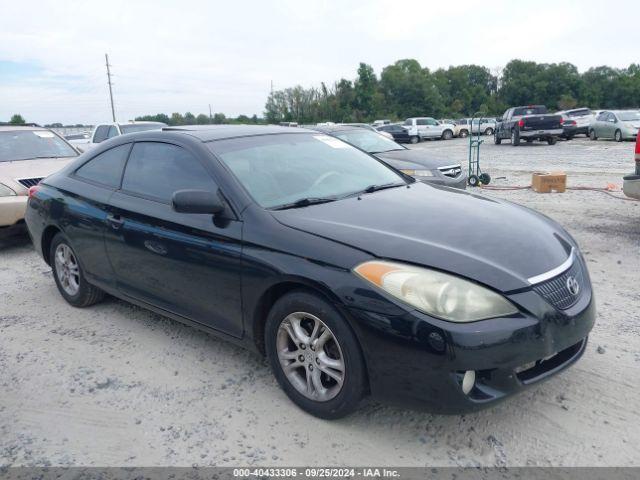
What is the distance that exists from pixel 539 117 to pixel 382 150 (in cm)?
1776

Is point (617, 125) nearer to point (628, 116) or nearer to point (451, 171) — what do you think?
point (628, 116)

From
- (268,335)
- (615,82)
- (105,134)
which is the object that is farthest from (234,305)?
→ (615,82)

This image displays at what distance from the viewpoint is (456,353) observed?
2.42 m

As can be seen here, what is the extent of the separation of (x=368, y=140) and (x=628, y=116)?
19.8 m

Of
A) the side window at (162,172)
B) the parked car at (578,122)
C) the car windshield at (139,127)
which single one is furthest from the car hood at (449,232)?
the parked car at (578,122)

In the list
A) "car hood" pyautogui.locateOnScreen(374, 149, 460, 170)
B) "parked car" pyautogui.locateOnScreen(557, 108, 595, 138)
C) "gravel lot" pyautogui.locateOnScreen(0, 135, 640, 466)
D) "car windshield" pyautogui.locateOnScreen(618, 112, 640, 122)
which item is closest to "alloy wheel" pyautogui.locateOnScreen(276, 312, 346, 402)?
"gravel lot" pyautogui.locateOnScreen(0, 135, 640, 466)

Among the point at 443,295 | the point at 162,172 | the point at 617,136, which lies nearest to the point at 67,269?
the point at 162,172

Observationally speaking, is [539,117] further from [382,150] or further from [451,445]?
[451,445]

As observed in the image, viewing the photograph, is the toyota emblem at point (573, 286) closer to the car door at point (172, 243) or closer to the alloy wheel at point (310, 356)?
the alloy wheel at point (310, 356)

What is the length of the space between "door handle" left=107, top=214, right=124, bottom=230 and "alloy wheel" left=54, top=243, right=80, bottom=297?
2.68 feet

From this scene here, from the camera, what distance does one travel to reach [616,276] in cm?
502

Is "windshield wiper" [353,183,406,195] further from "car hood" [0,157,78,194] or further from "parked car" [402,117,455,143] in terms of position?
"parked car" [402,117,455,143]

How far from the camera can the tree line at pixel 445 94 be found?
7081cm

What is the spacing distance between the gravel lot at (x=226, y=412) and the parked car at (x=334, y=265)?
0.27 metres
